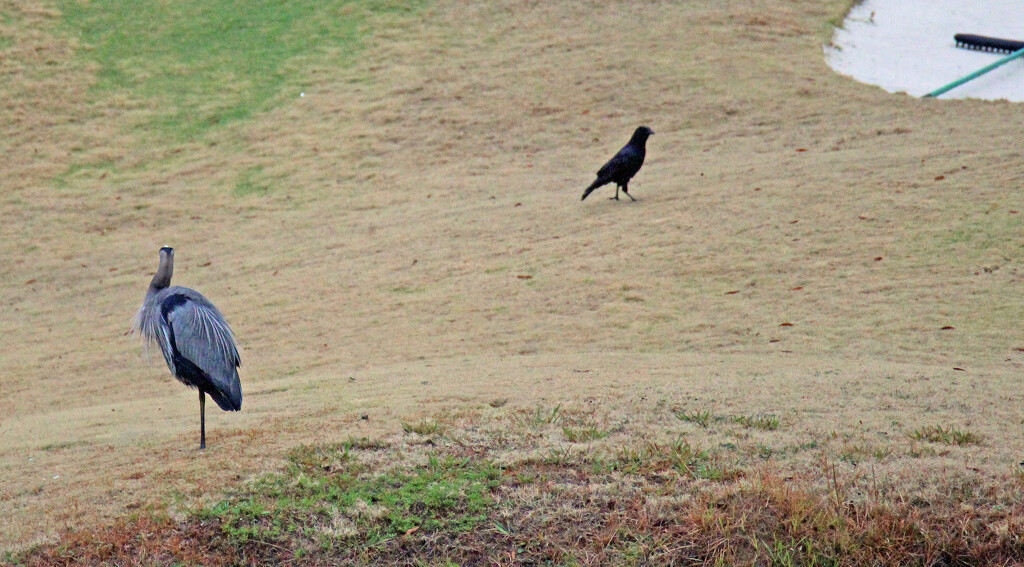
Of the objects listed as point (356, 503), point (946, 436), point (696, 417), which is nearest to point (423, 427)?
point (356, 503)

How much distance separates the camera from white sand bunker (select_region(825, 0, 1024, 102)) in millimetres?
19109

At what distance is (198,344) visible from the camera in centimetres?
606

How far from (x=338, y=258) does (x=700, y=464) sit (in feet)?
27.0

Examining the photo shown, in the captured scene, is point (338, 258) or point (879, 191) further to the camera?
point (338, 258)

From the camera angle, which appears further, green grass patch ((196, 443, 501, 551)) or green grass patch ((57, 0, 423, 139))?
green grass patch ((57, 0, 423, 139))

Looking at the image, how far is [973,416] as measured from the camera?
5.89 m

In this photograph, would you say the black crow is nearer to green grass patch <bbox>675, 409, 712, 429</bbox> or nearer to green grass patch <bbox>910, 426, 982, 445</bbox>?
green grass patch <bbox>675, 409, 712, 429</bbox>

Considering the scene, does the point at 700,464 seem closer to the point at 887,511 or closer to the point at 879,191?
the point at 887,511

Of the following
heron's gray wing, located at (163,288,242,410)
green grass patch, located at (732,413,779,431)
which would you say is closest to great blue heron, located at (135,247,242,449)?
heron's gray wing, located at (163,288,242,410)

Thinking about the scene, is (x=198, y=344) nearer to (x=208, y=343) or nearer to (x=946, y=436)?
(x=208, y=343)

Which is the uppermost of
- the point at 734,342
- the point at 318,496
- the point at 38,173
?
the point at 318,496

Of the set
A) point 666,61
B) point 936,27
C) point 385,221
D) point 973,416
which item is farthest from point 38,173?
point 936,27

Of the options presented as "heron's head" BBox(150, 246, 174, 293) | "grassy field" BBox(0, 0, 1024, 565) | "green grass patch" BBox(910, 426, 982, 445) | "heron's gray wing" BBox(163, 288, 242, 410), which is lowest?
"grassy field" BBox(0, 0, 1024, 565)

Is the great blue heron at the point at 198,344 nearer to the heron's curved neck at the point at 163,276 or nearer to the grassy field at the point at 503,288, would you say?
the heron's curved neck at the point at 163,276
